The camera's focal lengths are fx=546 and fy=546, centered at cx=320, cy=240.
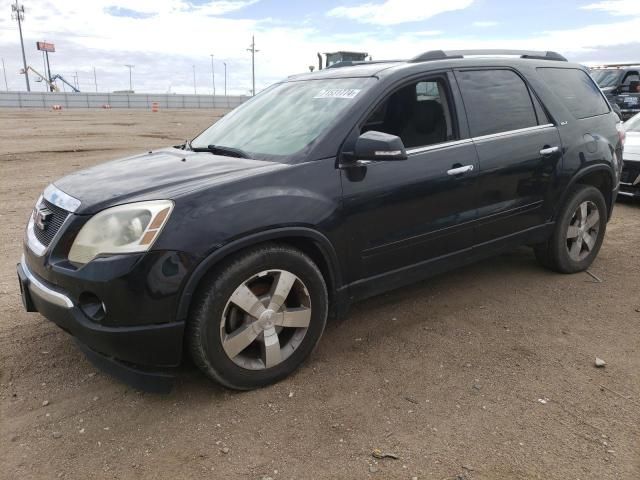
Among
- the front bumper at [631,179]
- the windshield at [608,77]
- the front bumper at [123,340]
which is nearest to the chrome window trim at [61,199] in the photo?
the front bumper at [123,340]

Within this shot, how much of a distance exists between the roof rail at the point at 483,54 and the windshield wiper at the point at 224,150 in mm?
1361

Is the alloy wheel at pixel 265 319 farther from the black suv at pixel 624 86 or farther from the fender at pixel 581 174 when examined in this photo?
the black suv at pixel 624 86

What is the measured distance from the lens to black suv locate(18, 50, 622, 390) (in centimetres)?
A: 265

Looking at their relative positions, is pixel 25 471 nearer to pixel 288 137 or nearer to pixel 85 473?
pixel 85 473

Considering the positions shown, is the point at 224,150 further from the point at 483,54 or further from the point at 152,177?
the point at 483,54

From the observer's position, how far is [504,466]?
7.99 ft

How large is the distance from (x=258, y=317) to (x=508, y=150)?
2271 mm

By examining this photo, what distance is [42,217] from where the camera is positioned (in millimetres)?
3033

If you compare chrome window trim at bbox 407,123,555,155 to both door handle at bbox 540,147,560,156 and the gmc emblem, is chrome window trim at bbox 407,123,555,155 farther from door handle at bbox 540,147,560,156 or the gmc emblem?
the gmc emblem

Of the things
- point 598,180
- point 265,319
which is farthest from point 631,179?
point 265,319

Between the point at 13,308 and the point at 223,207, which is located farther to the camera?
the point at 13,308

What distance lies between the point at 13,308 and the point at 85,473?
213 centimetres

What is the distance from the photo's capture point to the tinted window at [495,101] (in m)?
3.88

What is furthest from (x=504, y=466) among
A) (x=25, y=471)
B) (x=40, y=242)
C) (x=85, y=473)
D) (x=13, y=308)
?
(x=13, y=308)
